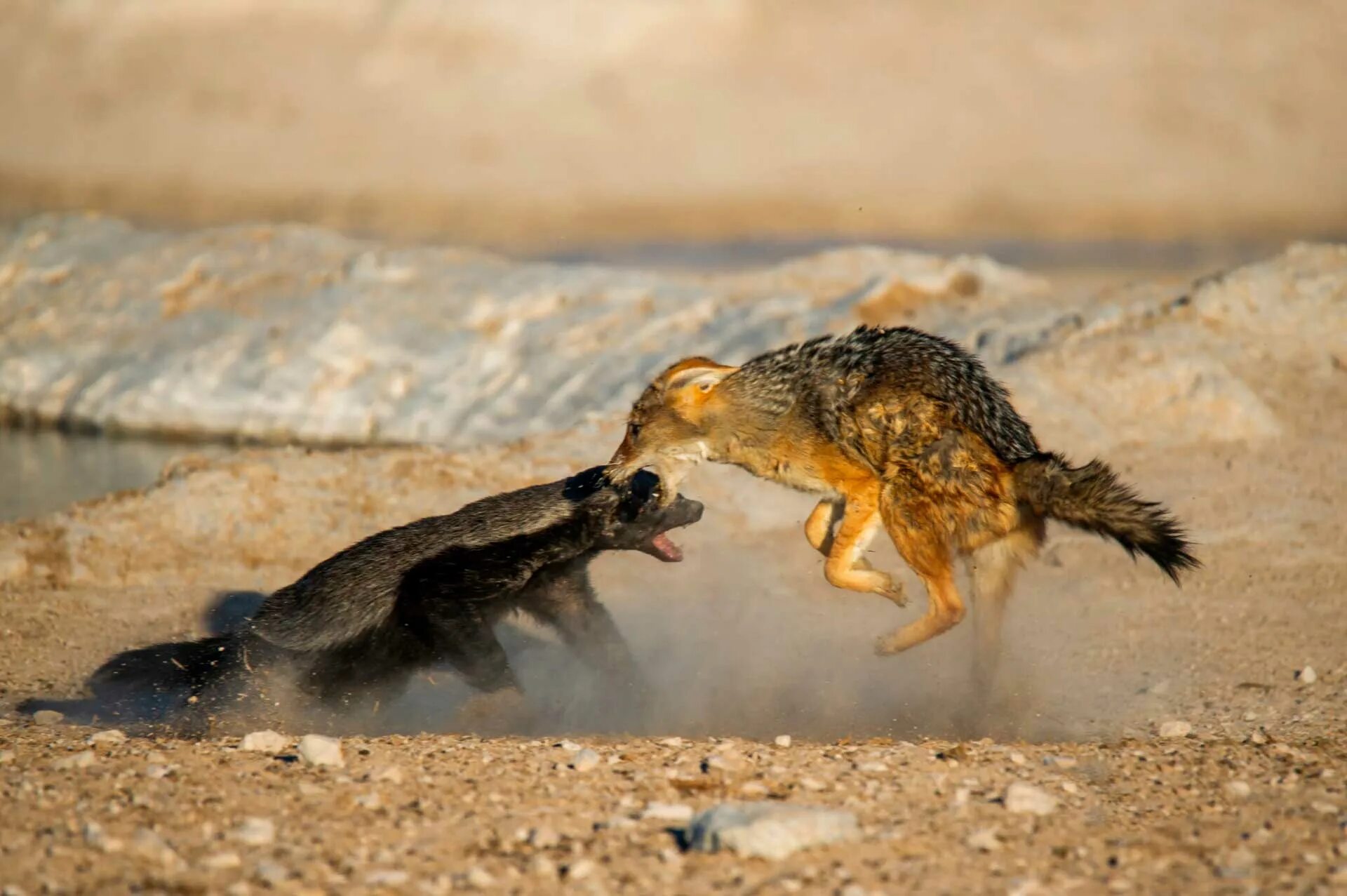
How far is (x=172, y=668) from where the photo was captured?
7789mm

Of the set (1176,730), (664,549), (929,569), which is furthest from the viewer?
(664,549)

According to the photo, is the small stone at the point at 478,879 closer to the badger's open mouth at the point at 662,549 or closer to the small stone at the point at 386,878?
the small stone at the point at 386,878

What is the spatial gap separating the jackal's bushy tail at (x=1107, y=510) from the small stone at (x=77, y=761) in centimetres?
425

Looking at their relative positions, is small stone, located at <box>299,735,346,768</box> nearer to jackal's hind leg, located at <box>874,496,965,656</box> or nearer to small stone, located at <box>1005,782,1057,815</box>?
small stone, located at <box>1005,782,1057,815</box>

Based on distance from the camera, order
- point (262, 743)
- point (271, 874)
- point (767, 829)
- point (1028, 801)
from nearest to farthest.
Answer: point (271, 874)
point (767, 829)
point (1028, 801)
point (262, 743)

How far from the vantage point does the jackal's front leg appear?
7.15 metres

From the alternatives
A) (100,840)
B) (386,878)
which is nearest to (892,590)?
(386,878)

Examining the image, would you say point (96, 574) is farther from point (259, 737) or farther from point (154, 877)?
point (154, 877)

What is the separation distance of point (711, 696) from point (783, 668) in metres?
0.60

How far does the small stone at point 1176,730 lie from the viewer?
687 centimetres

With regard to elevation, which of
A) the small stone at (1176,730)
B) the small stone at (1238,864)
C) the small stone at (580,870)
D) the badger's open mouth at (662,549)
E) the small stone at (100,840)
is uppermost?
the badger's open mouth at (662,549)

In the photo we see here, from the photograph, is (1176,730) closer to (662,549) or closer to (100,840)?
(662,549)

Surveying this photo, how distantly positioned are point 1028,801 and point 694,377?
2.94 m

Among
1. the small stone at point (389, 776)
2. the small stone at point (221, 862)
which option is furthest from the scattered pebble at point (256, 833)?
the small stone at point (389, 776)
